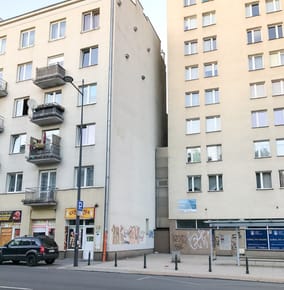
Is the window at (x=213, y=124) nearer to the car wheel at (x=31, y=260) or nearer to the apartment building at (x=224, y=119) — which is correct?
the apartment building at (x=224, y=119)

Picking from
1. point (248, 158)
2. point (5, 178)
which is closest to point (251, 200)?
point (248, 158)

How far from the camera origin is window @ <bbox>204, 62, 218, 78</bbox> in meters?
32.5

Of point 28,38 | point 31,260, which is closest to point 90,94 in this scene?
point 28,38

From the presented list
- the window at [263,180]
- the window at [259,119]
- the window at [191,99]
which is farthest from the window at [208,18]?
the window at [263,180]

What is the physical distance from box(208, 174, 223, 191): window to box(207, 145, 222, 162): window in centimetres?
143

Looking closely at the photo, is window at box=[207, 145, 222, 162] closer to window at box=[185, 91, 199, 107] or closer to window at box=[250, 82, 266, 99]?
window at box=[185, 91, 199, 107]

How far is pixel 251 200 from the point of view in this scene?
28516 mm

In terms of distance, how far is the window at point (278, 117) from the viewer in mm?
Result: 29511

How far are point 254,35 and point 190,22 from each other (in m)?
6.22

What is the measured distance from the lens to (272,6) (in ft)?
105

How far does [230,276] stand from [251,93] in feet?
63.4

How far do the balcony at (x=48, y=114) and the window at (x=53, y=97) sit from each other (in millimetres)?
1215

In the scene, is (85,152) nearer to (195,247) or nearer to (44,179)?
(44,179)

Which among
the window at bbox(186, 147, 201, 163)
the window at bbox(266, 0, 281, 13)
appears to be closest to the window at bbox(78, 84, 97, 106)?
the window at bbox(186, 147, 201, 163)
